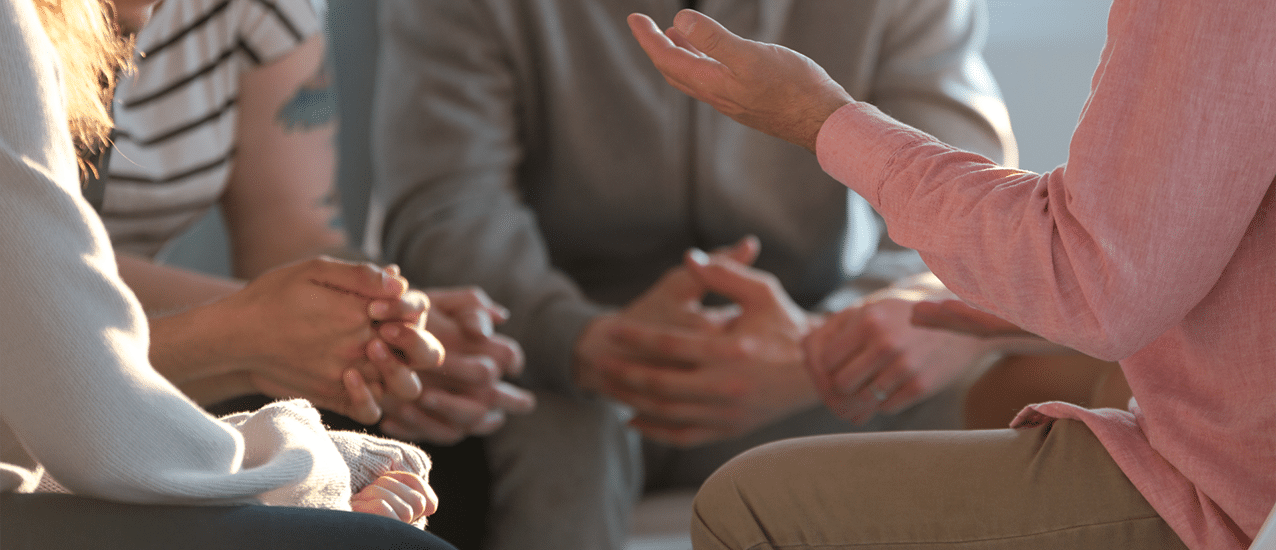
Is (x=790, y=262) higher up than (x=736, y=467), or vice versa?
(x=736, y=467)

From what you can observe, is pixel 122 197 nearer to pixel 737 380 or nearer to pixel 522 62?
pixel 522 62

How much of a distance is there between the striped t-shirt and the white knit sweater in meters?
0.38

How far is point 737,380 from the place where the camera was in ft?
2.62

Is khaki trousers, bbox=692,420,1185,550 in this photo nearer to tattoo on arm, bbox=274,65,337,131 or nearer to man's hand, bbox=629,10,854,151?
man's hand, bbox=629,10,854,151

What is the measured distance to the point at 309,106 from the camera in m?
0.82

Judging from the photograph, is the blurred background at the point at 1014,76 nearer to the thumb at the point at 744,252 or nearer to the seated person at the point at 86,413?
the thumb at the point at 744,252

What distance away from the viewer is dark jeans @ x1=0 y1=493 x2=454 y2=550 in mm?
306

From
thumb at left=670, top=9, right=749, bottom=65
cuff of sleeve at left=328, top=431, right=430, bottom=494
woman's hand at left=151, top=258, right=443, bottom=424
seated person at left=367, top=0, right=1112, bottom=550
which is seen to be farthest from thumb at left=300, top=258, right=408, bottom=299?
seated person at left=367, top=0, right=1112, bottom=550

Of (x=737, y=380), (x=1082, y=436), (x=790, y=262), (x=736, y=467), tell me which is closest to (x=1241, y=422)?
(x=1082, y=436)

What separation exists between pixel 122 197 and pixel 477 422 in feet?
0.98

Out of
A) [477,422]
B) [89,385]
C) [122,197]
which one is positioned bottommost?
[477,422]

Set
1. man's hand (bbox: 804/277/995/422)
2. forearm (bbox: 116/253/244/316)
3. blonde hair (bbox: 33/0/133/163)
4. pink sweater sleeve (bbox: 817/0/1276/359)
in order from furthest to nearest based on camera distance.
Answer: man's hand (bbox: 804/277/995/422) → forearm (bbox: 116/253/244/316) → blonde hair (bbox: 33/0/133/163) → pink sweater sleeve (bbox: 817/0/1276/359)

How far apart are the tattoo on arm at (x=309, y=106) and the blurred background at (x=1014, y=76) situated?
0.52ft

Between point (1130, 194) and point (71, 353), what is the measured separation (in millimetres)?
332
